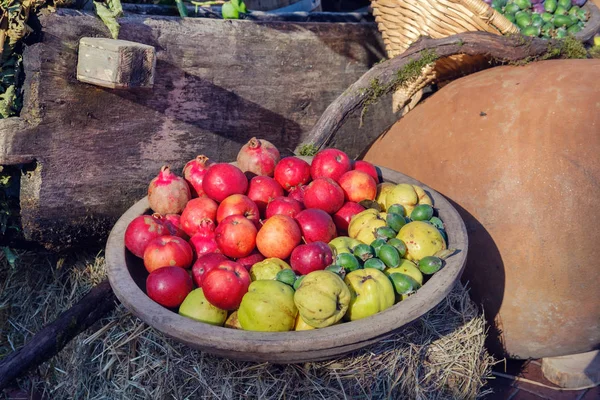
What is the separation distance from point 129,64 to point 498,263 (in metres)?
1.95

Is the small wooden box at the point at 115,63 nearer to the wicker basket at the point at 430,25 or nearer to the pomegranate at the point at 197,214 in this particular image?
the pomegranate at the point at 197,214

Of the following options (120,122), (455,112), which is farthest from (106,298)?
(455,112)

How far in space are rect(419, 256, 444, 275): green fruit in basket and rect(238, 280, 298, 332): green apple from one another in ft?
1.67

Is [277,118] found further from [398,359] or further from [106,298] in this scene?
[398,359]

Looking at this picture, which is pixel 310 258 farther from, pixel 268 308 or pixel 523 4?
pixel 523 4

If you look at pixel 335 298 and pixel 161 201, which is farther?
pixel 161 201

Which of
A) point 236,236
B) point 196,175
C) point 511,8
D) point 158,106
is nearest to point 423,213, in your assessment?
point 236,236

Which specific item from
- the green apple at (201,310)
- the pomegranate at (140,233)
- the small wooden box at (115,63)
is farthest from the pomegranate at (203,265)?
the small wooden box at (115,63)

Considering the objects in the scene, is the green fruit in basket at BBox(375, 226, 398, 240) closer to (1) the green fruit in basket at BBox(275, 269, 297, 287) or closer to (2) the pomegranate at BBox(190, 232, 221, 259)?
(1) the green fruit in basket at BBox(275, 269, 297, 287)

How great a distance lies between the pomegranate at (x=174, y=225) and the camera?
2449 mm

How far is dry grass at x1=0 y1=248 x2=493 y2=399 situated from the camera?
216 cm

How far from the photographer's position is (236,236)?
2215mm

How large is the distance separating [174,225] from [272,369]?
0.78 m

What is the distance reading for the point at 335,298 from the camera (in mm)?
1865
